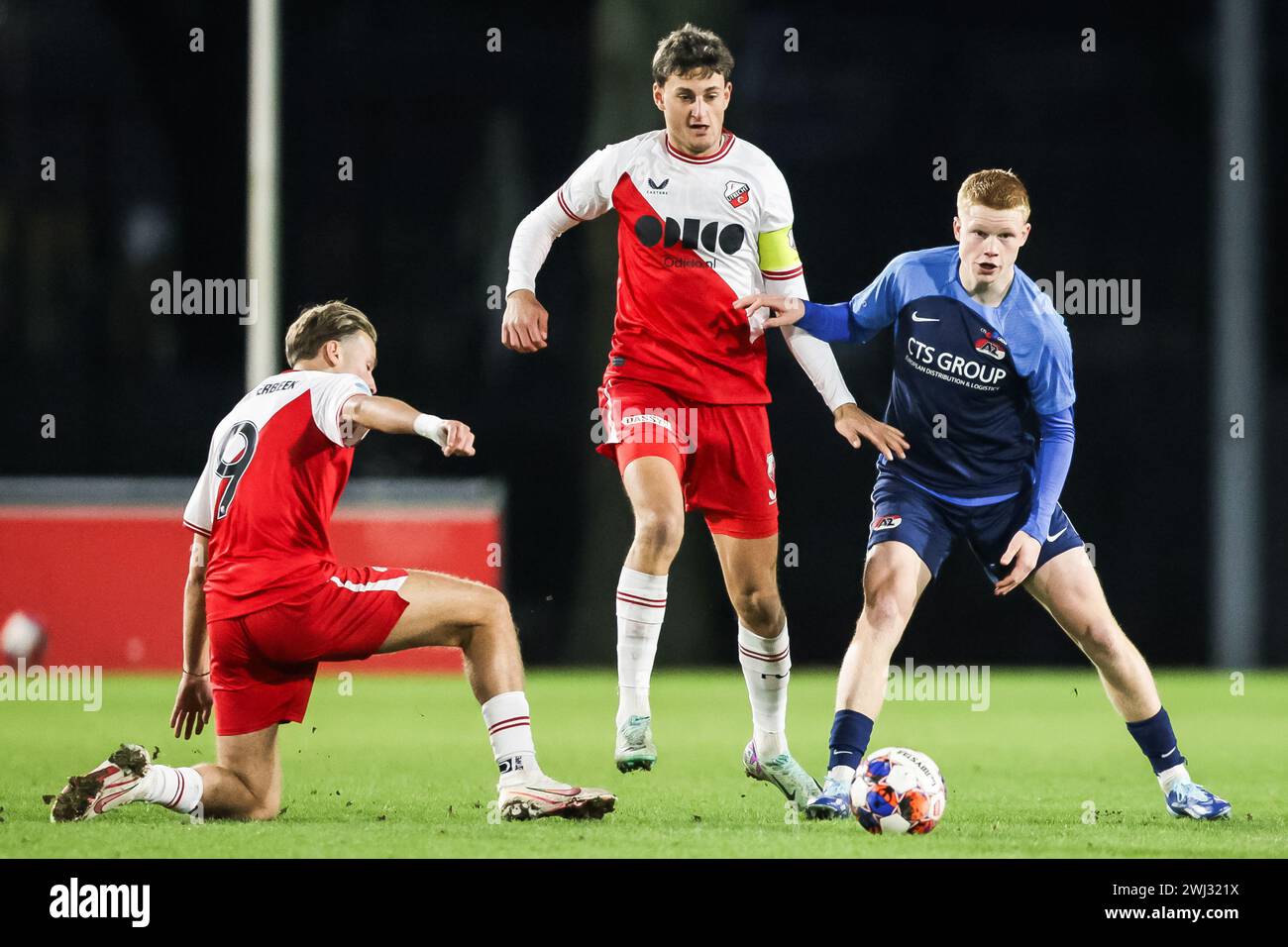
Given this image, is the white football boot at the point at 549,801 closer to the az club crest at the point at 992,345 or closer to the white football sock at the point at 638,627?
the white football sock at the point at 638,627

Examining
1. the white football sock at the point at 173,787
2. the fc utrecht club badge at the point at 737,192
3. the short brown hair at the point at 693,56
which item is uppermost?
the short brown hair at the point at 693,56

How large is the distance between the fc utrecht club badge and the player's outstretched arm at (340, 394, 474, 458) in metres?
1.78

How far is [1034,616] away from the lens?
1752 cm

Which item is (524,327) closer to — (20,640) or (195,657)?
(195,657)

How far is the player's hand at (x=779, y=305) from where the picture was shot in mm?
6863

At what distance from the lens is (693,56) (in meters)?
6.88

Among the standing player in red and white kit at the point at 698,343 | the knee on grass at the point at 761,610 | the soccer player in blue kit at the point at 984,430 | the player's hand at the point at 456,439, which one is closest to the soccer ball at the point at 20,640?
the standing player in red and white kit at the point at 698,343

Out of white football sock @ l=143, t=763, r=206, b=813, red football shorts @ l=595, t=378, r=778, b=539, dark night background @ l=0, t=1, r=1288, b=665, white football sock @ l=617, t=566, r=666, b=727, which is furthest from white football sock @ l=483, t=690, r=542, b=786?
dark night background @ l=0, t=1, r=1288, b=665

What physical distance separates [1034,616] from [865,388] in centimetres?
263

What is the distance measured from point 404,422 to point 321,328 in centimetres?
87

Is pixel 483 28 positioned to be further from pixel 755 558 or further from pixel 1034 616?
pixel 755 558

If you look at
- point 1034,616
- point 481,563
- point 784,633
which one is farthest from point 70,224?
point 784,633

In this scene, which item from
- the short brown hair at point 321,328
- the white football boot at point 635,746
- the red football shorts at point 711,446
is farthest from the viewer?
the red football shorts at point 711,446

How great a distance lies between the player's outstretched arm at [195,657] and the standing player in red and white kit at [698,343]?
4.45 ft
